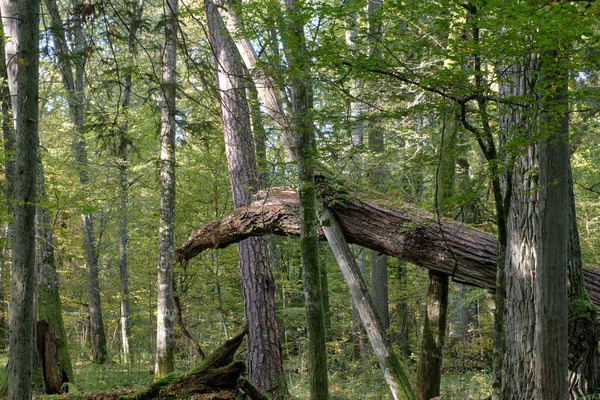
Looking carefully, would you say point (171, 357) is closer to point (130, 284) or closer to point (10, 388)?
point (10, 388)

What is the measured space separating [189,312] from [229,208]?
10.9 ft

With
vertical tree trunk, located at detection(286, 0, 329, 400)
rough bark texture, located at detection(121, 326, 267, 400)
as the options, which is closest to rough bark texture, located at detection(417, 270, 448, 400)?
vertical tree trunk, located at detection(286, 0, 329, 400)

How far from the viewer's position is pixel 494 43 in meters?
3.55

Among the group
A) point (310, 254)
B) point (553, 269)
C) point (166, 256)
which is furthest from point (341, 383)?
point (553, 269)

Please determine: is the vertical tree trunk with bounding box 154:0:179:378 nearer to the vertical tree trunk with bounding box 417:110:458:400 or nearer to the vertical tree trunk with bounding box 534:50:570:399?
the vertical tree trunk with bounding box 417:110:458:400

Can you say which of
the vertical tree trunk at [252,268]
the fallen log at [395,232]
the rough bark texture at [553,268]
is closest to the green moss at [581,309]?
the fallen log at [395,232]

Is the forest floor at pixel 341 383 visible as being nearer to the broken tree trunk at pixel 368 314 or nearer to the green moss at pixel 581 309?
the broken tree trunk at pixel 368 314

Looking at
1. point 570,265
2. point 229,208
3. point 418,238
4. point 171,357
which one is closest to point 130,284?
point 229,208

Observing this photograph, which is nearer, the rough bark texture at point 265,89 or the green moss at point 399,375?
the rough bark texture at point 265,89

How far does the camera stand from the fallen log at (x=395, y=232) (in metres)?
5.93

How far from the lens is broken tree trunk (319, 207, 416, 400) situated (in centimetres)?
596

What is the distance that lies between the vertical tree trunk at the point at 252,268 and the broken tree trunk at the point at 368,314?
189 cm

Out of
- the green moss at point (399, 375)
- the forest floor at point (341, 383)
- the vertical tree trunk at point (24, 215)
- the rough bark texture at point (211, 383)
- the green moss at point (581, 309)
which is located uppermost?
the vertical tree trunk at point (24, 215)

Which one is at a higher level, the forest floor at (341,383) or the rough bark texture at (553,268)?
the rough bark texture at (553,268)
